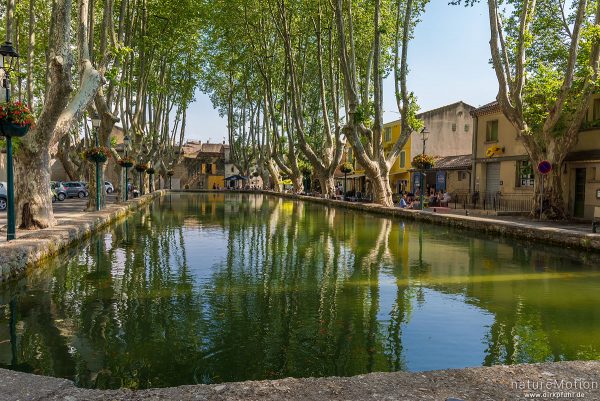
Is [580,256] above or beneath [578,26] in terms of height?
beneath

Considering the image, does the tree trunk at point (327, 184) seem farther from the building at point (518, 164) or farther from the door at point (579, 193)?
the door at point (579, 193)

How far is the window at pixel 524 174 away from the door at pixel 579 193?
10.9ft

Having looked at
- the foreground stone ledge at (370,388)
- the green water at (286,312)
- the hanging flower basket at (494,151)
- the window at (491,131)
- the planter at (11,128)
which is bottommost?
the green water at (286,312)

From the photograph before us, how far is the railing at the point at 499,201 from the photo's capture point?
2512 centimetres

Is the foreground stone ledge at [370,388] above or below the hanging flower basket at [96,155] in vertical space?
below

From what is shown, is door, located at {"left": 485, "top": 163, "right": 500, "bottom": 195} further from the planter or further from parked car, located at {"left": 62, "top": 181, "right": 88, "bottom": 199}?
parked car, located at {"left": 62, "top": 181, "right": 88, "bottom": 199}

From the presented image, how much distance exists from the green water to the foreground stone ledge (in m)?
0.74

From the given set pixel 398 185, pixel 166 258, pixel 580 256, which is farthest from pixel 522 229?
pixel 398 185

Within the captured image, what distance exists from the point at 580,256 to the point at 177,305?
9.74 m

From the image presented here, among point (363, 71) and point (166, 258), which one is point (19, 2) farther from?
point (363, 71)

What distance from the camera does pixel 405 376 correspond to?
4.08 meters

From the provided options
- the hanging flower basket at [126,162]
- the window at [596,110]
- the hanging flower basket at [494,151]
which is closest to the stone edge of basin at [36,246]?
the hanging flower basket at [126,162]

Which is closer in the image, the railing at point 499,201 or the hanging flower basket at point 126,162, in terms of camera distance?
the railing at point 499,201

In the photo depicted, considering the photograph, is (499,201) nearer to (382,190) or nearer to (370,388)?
(382,190)
